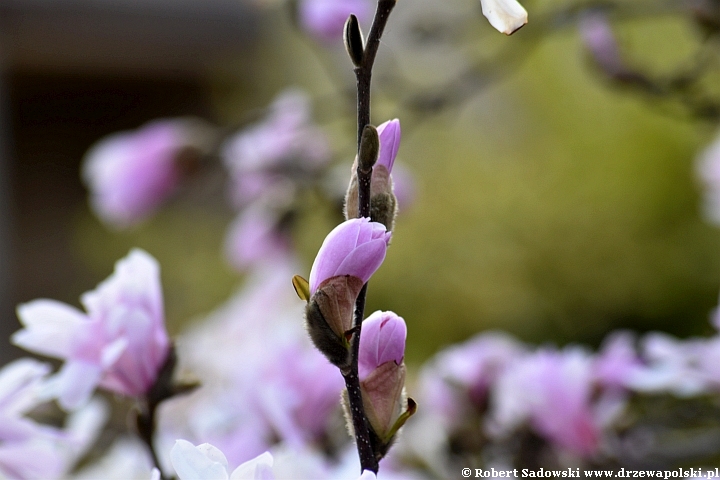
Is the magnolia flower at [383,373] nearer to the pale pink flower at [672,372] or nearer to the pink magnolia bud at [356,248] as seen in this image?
the pink magnolia bud at [356,248]

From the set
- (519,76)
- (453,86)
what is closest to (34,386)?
(453,86)

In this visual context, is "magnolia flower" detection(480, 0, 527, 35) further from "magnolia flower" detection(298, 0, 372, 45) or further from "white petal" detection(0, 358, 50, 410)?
"magnolia flower" detection(298, 0, 372, 45)

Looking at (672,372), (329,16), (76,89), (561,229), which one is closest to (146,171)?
(329,16)

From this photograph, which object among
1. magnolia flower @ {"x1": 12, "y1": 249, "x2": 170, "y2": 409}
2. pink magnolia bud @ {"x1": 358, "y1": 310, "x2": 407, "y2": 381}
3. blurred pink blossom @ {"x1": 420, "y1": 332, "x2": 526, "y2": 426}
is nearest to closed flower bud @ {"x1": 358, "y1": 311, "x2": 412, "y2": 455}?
pink magnolia bud @ {"x1": 358, "y1": 310, "x2": 407, "y2": 381}

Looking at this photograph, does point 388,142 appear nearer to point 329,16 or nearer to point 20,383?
point 20,383

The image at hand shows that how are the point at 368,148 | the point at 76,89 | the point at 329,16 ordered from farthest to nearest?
the point at 76,89
the point at 329,16
the point at 368,148

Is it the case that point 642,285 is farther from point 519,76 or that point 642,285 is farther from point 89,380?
point 89,380

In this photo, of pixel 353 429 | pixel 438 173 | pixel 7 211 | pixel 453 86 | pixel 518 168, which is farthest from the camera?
pixel 7 211
